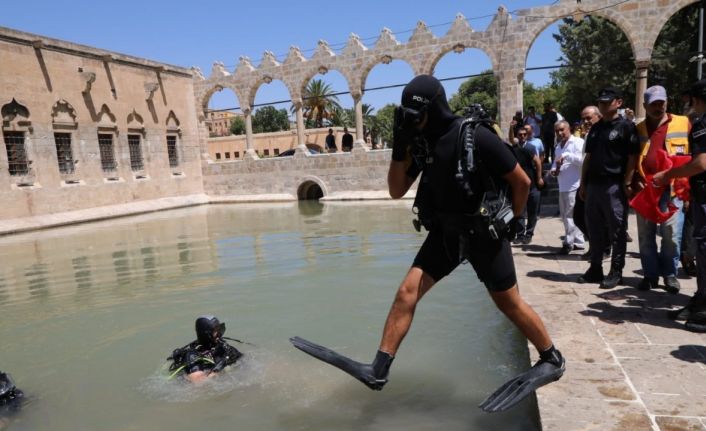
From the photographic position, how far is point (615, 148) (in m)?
4.74

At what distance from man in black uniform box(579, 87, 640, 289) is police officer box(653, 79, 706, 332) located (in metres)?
0.90

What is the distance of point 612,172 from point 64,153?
1922 cm

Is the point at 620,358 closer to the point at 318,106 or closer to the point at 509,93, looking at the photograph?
the point at 509,93

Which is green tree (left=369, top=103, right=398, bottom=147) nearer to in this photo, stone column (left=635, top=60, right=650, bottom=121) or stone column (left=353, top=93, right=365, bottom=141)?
stone column (left=353, top=93, right=365, bottom=141)

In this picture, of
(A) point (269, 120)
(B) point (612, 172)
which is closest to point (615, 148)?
(B) point (612, 172)

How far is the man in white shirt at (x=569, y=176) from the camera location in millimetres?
6500

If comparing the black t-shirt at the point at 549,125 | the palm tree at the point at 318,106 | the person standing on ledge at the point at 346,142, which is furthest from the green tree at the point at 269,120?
the black t-shirt at the point at 549,125

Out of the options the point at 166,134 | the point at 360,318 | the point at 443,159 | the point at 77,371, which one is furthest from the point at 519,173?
the point at 166,134

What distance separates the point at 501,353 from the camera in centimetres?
413

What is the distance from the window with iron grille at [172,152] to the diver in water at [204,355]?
20.7 meters

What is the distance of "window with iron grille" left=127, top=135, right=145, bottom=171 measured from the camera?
21578 mm

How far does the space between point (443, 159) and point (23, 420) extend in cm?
345

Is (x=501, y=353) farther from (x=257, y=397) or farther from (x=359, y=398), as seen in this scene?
(x=257, y=397)

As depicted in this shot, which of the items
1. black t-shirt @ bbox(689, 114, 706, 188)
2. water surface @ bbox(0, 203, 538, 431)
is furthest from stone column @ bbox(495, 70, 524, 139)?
black t-shirt @ bbox(689, 114, 706, 188)
